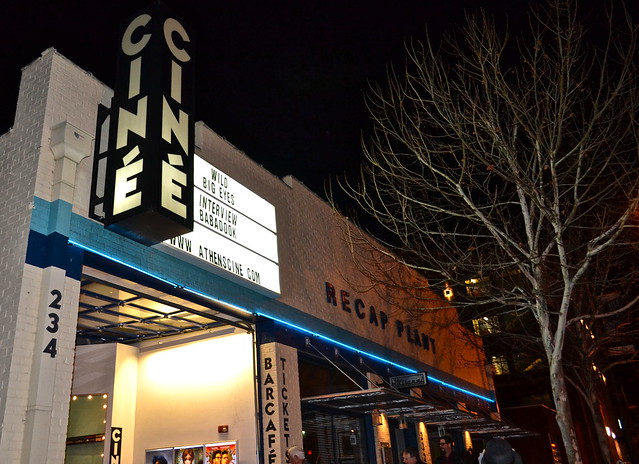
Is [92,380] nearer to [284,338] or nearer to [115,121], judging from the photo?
[284,338]

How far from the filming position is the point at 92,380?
1358 centimetres

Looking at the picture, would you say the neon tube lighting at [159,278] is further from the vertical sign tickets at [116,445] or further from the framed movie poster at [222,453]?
the vertical sign tickets at [116,445]

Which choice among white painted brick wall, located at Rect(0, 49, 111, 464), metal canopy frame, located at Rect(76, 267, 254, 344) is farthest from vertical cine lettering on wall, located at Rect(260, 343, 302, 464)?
white painted brick wall, located at Rect(0, 49, 111, 464)

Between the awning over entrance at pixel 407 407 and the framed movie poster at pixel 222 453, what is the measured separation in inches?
77.0

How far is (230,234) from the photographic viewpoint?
38.1 feet

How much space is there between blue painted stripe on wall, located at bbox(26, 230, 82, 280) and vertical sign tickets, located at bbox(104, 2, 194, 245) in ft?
2.28

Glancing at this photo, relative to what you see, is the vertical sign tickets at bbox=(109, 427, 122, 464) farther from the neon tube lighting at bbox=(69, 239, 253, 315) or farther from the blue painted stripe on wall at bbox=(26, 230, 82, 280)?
the blue painted stripe on wall at bbox=(26, 230, 82, 280)

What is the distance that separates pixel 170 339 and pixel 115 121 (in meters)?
6.35

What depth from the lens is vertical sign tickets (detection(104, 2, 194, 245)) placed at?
8.59 metres

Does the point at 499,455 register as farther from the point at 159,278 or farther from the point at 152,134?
the point at 159,278

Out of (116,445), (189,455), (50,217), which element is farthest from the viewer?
(116,445)

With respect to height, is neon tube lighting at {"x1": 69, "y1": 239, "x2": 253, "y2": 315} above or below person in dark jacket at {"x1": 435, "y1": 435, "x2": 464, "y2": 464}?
above

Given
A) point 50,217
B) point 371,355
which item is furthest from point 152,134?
point 371,355

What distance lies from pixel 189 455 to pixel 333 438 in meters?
3.89
